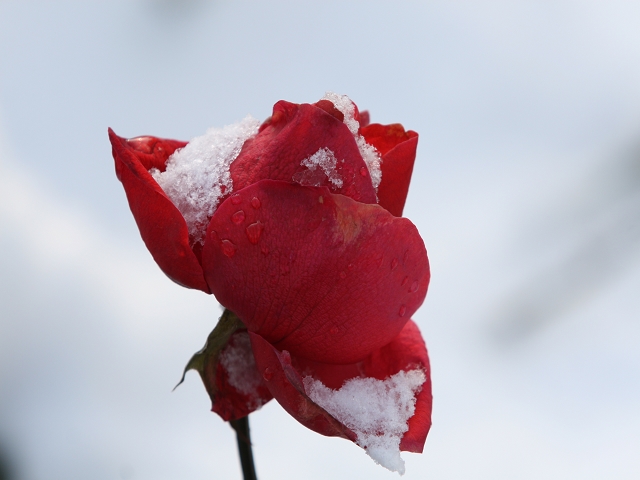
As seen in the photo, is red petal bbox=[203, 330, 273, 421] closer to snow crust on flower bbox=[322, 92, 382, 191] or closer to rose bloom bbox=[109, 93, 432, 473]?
rose bloom bbox=[109, 93, 432, 473]

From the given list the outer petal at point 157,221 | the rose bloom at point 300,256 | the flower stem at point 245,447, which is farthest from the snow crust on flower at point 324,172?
the flower stem at point 245,447

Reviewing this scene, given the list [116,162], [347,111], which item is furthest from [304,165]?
[116,162]

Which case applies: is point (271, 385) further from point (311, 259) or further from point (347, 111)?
point (347, 111)

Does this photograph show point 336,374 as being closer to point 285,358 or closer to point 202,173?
point 285,358

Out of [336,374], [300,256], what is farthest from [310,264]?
[336,374]

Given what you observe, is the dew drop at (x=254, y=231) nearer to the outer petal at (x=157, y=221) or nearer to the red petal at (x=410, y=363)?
the outer petal at (x=157, y=221)

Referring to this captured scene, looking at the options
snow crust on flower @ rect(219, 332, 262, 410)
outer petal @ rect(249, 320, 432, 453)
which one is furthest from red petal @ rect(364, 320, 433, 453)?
snow crust on flower @ rect(219, 332, 262, 410)

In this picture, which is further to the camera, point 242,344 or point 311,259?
point 242,344
